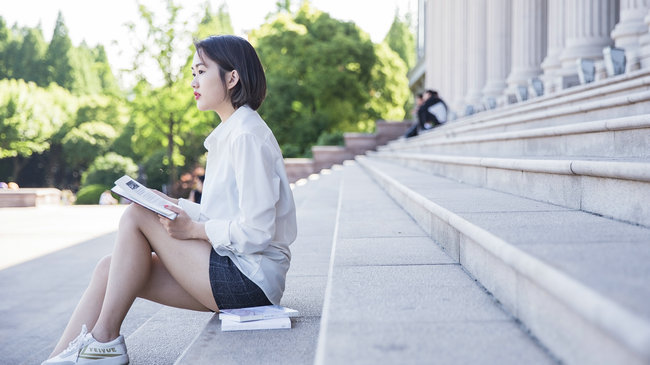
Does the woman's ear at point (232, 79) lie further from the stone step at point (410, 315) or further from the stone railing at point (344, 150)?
the stone railing at point (344, 150)

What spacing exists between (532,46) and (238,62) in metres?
12.3

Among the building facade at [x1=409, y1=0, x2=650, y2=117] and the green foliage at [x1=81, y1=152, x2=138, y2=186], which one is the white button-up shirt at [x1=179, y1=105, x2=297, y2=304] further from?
the green foliage at [x1=81, y1=152, x2=138, y2=186]

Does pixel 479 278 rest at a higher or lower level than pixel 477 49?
lower

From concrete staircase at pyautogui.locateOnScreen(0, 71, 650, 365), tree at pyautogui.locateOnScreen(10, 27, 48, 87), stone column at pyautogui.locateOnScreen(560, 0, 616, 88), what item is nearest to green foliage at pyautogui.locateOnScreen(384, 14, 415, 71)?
tree at pyautogui.locateOnScreen(10, 27, 48, 87)

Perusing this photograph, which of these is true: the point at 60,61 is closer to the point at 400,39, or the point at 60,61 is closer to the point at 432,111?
the point at 400,39

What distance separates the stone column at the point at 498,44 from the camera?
16.3 m

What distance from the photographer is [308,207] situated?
8172mm

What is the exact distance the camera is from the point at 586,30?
1023 centimetres

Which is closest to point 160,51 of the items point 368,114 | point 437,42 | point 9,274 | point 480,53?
point 368,114

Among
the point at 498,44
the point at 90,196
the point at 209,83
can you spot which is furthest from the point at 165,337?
the point at 90,196

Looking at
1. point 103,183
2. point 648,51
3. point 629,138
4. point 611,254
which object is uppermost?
point 648,51

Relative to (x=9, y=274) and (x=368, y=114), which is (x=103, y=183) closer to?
(x=368, y=114)

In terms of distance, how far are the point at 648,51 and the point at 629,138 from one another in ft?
14.4

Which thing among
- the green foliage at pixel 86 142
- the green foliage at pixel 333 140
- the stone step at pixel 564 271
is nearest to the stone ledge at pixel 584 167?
the stone step at pixel 564 271
